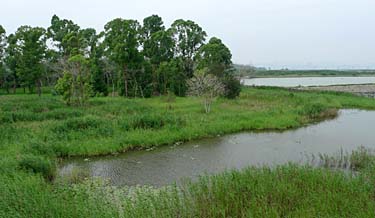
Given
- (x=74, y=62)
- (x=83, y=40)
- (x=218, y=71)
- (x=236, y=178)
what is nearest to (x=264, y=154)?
(x=236, y=178)

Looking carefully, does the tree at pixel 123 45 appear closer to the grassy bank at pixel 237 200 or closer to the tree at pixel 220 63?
the tree at pixel 220 63

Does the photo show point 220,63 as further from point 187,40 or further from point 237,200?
point 237,200

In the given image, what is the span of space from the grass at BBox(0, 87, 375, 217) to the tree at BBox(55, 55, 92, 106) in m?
3.94

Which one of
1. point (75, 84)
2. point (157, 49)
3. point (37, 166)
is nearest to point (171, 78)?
point (157, 49)

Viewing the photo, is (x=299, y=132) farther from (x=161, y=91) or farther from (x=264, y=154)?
(x=161, y=91)

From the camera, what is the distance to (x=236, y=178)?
7.18 meters

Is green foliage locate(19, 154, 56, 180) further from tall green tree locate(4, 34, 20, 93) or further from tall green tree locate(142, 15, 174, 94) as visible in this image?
tall green tree locate(4, 34, 20, 93)

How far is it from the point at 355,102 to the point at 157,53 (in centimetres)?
2125

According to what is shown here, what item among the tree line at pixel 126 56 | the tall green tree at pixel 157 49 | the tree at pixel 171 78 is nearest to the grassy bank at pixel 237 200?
the tree line at pixel 126 56

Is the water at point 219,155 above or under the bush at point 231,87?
under

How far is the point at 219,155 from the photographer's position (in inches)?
550

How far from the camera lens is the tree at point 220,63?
3256cm

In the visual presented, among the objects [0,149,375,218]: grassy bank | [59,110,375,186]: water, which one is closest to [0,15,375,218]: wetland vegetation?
[0,149,375,218]: grassy bank

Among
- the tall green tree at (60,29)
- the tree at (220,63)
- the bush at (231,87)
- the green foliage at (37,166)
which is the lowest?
the green foliage at (37,166)
